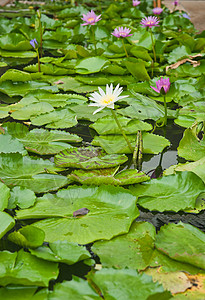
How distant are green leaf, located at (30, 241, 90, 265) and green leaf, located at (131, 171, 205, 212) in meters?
0.26

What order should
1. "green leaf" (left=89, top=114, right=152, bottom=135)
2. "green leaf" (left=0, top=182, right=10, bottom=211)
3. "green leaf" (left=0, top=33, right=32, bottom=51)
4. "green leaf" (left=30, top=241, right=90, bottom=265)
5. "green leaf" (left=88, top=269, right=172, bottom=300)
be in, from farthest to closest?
"green leaf" (left=0, top=33, right=32, bottom=51) → "green leaf" (left=89, top=114, right=152, bottom=135) → "green leaf" (left=0, top=182, right=10, bottom=211) → "green leaf" (left=30, top=241, right=90, bottom=265) → "green leaf" (left=88, top=269, right=172, bottom=300)

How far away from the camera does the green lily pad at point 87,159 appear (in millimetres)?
1152

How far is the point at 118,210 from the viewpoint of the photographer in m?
0.95

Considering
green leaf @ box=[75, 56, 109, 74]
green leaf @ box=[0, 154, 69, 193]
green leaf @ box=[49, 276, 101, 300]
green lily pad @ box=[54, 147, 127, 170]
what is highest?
green leaf @ box=[75, 56, 109, 74]

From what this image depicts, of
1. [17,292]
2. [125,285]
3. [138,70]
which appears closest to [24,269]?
[17,292]

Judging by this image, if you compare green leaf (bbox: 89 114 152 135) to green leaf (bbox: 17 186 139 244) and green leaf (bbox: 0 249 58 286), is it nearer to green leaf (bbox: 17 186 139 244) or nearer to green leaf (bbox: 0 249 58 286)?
green leaf (bbox: 17 186 139 244)

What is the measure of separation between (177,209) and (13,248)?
441 mm

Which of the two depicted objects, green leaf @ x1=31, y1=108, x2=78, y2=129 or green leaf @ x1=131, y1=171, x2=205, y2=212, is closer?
green leaf @ x1=131, y1=171, x2=205, y2=212

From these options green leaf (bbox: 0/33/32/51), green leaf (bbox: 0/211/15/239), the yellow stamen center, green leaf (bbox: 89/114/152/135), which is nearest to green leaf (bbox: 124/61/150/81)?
green leaf (bbox: 89/114/152/135)

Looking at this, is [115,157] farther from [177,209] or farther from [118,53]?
[118,53]

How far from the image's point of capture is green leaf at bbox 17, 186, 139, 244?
2.87ft

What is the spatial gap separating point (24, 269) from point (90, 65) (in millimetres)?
1629

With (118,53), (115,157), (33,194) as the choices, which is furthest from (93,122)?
(118,53)

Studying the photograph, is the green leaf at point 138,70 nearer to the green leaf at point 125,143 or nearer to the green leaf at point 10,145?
the green leaf at point 125,143
